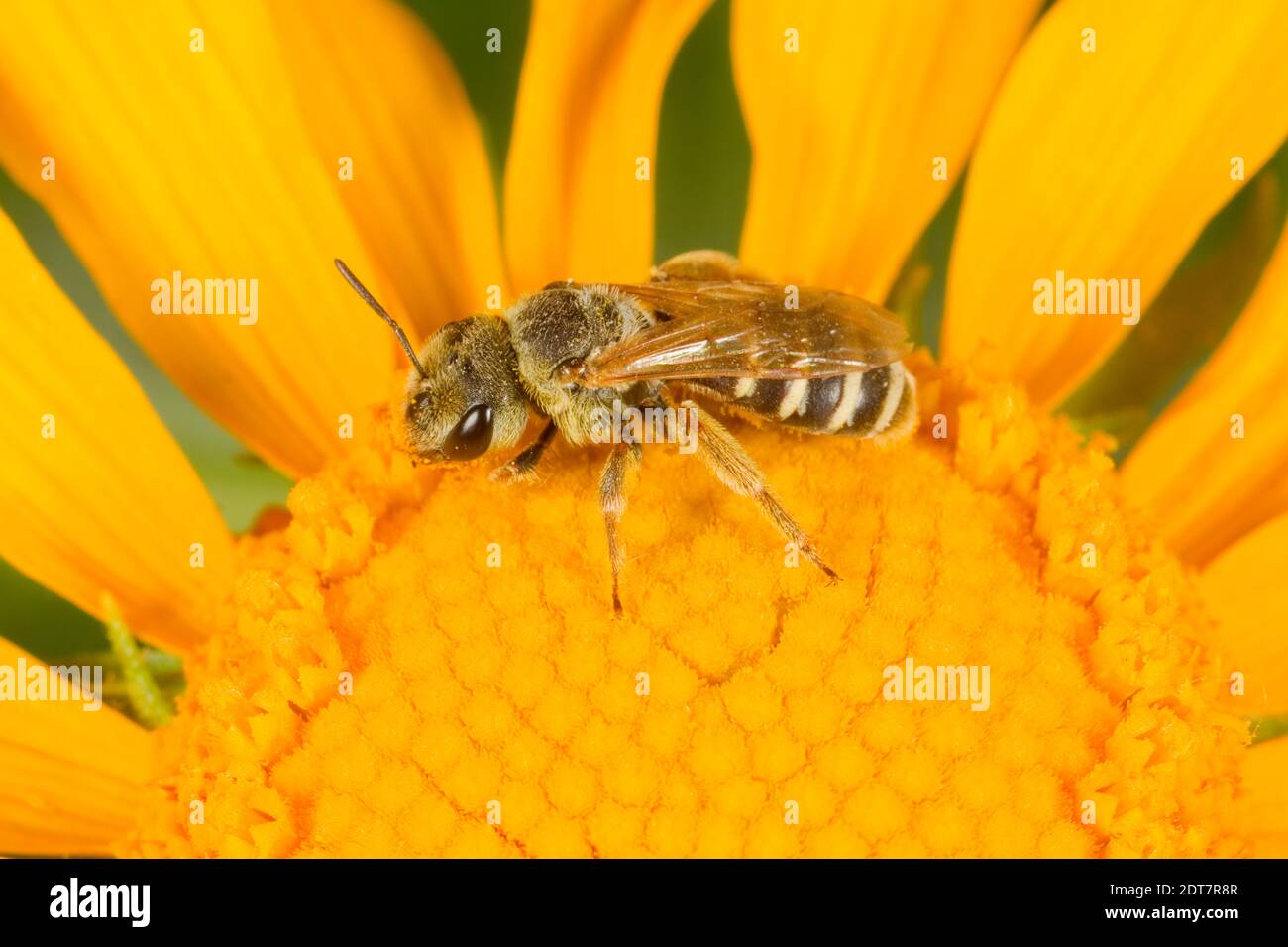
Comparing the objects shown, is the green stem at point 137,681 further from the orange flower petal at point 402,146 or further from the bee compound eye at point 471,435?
the orange flower petal at point 402,146

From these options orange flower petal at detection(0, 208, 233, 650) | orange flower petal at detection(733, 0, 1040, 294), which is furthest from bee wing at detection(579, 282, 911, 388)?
orange flower petal at detection(0, 208, 233, 650)

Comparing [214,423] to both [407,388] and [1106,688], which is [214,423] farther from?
[1106,688]

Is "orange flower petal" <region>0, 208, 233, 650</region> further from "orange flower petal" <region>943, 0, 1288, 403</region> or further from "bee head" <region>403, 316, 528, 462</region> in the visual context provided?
"orange flower petal" <region>943, 0, 1288, 403</region>

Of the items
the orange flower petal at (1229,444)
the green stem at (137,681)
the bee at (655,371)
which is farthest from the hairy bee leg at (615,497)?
the orange flower petal at (1229,444)

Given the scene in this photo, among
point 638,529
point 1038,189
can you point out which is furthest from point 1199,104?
point 638,529
